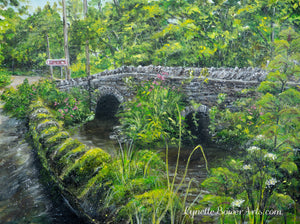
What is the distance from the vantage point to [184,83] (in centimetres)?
1053

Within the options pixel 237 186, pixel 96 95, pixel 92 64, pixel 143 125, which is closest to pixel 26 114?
pixel 96 95

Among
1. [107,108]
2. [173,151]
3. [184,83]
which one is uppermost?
[184,83]

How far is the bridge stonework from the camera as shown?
9234 millimetres

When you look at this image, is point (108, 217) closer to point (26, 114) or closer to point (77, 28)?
point (26, 114)

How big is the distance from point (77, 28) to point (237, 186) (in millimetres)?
12764

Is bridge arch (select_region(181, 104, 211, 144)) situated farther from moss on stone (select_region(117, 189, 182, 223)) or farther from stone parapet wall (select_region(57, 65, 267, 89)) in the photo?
moss on stone (select_region(117, 189, 182, 223))

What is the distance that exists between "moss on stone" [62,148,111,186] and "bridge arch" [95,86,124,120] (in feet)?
26.8

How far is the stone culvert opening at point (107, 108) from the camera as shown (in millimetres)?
13734

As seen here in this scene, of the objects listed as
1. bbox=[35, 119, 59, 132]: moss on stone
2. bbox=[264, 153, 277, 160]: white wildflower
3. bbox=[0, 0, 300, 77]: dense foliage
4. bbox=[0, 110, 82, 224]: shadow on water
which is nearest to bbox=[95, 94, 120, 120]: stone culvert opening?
bbox=[0, 0, 300, 77]: dense foliage

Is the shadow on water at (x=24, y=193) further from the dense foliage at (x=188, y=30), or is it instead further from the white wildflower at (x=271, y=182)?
the dense foliage at (x=188, y=30)

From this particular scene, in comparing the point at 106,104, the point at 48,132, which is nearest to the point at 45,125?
the point at 48,132

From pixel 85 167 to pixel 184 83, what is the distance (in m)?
6.89

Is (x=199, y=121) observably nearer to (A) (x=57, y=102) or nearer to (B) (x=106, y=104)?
(B) (x=106, y=104)

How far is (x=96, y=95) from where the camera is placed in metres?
12.8
